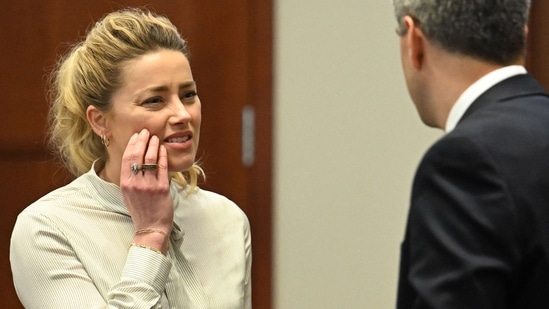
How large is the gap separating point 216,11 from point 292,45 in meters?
0.28

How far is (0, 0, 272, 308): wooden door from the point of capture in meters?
3.19

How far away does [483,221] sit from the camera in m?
1.22

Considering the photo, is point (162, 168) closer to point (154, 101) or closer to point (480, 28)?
point (154, 101)

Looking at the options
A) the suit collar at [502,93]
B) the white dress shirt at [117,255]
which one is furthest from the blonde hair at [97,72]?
the suit collar at [502,93]

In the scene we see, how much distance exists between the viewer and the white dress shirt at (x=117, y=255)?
6.44 ft

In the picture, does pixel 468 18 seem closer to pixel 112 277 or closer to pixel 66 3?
pixel 112 277

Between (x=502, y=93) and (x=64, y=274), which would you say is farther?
(x=64, y=274)

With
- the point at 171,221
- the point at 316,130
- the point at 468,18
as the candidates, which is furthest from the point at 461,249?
the point at 316,130

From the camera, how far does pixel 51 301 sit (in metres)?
1.97

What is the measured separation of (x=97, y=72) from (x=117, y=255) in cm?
41

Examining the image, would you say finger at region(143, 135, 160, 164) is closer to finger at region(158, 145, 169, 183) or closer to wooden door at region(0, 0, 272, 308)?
finger at region(158, 145, 169, 183)

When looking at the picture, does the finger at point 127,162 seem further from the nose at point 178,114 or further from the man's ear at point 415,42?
the man's ear at point 415,42

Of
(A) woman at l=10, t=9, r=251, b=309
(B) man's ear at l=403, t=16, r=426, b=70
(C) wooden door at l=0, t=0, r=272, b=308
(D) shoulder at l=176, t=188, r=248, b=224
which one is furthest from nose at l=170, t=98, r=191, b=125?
(C) wooden door at l=0, t=0, r=272, b=308

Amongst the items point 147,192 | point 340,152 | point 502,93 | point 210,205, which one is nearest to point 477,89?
point 502,93
